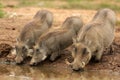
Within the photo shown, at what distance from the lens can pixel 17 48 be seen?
47.2 ft

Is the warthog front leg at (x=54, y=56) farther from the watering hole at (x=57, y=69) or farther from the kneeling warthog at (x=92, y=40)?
the kneeling warthog at (x=92, y=40)

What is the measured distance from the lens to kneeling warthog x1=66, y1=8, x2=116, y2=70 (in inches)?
530

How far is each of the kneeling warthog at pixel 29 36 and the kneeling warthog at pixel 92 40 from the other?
1.29 m

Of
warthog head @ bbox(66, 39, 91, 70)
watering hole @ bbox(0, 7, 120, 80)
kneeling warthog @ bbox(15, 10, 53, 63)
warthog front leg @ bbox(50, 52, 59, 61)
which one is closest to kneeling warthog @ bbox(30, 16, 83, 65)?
warthog front leg @ bbox(50, 52, 59, 61)

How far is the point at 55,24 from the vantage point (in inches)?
698

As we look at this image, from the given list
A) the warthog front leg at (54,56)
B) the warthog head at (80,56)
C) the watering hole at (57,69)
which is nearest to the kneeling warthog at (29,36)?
the watering hole at (57,69)

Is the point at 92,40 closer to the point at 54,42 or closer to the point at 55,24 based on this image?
the point at 54,42

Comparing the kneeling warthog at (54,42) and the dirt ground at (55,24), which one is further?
the kneeling warthog at (54,42)

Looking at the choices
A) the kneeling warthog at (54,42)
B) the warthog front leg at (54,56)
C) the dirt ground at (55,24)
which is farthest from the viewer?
the warthog front leg at (54,56)

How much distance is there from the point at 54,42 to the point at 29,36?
0.70m

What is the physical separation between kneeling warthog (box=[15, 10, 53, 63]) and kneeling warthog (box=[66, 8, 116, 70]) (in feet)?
4.24

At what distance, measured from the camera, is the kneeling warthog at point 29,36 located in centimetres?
1438

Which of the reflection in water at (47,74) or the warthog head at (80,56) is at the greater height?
the warthog head at (80,56)

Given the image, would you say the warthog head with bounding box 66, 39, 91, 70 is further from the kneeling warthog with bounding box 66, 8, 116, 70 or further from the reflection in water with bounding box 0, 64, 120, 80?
the reflection in water with bounding box 0, 64, 120, 80
